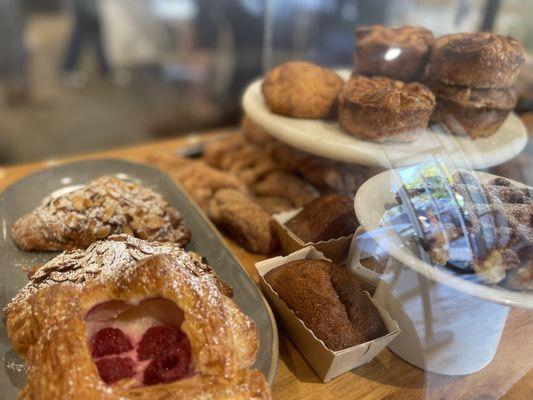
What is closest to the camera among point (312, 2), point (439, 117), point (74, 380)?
point (74, 380)

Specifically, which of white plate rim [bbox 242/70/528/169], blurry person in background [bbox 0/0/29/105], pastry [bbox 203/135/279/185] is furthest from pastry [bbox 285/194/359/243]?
blurry person in background [bbox 0/0/29/105]

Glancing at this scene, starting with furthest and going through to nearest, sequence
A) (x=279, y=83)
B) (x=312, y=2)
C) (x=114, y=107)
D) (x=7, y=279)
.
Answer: (x=114, y=107) < (x=312, y=2) < (x=279, y=83) < (x=7, y=279)

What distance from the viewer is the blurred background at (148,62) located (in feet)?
8.96

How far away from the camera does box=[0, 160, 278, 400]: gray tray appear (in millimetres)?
917

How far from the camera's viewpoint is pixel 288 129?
137 cm

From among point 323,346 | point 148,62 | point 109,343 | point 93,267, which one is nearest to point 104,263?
point 93,267

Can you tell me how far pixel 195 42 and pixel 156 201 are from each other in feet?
8.97

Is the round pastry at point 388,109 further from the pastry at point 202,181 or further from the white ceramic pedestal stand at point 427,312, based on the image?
the pastry at point 202,181

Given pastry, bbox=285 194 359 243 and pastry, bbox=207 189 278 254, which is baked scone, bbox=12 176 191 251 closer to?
pastry, bbox=207 189 278 254

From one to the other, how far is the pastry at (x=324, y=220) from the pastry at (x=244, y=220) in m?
0.08

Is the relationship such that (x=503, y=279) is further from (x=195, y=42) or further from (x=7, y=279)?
(x=195, y=42)

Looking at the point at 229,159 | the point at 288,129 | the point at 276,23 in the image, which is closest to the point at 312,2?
the point at 276,23

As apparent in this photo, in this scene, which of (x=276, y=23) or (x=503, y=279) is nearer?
(x=503, y=279)

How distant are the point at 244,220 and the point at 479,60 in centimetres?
80
